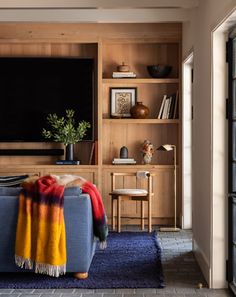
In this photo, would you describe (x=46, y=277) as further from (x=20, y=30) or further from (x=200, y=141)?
(x=20, y=30)

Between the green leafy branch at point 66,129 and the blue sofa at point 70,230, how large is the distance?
299cm

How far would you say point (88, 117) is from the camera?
7.87 m

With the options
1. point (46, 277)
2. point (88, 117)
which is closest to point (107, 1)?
point (88, 117)

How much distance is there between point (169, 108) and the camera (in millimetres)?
7770

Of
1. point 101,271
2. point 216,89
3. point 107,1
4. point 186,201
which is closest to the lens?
point 216,89

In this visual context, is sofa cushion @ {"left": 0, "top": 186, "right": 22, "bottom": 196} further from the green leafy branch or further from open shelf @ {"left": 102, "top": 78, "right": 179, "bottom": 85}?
open shelf @ {"left": 102, "top": 78, "right": 179, "bottom": 85}

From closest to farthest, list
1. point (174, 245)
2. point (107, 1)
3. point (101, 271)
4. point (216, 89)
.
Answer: point (216, 89) < point (101, 271) < point (107, 1) < point (174, 245)

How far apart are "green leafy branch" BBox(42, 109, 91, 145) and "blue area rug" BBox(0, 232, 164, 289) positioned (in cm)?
177

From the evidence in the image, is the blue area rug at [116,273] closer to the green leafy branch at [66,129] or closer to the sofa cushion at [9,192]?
the sofa cushion at [9,192]

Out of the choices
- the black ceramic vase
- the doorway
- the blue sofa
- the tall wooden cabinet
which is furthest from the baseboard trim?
the black ceramic vase

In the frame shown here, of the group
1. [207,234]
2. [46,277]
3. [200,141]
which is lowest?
[46,277]

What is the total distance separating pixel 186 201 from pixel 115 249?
68.7 inches

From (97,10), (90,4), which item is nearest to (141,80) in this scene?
(97,10)

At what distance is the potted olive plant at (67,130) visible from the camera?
764cm
